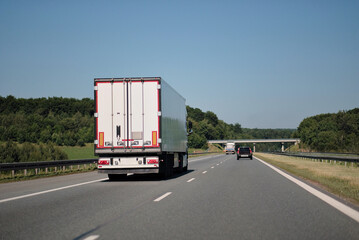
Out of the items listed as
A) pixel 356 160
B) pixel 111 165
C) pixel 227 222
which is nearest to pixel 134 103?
pixel 111 165

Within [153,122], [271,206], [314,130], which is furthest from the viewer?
[314,130]

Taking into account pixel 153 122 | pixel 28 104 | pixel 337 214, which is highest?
pixel 28 104

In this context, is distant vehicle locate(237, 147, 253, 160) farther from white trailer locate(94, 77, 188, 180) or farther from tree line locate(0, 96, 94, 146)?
tree line locate(0, 96, 94, 146)

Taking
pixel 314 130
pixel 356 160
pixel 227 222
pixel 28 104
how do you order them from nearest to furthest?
pixel 227 222 → pixel 356 160 → pixel 28 104 → pixel 314 130

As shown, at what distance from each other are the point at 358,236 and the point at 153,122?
10.1 m

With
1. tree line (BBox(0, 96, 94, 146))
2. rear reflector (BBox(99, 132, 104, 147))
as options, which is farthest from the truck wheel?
tree line (BBox(0, 96, 94, 146))

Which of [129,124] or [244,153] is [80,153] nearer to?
[244,153]

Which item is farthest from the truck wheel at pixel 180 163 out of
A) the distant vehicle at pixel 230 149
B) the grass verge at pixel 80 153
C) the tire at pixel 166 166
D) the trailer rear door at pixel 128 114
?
the distant vehicle at pixel 230 149

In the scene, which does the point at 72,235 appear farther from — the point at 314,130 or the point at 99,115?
the point at 314,130

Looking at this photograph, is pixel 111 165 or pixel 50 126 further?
pixel 50 126

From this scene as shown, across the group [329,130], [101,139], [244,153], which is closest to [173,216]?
[101,139]

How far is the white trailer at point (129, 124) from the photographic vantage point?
15047 mm

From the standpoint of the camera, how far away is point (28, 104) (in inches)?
4464

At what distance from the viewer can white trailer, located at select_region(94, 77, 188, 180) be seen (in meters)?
15.0
